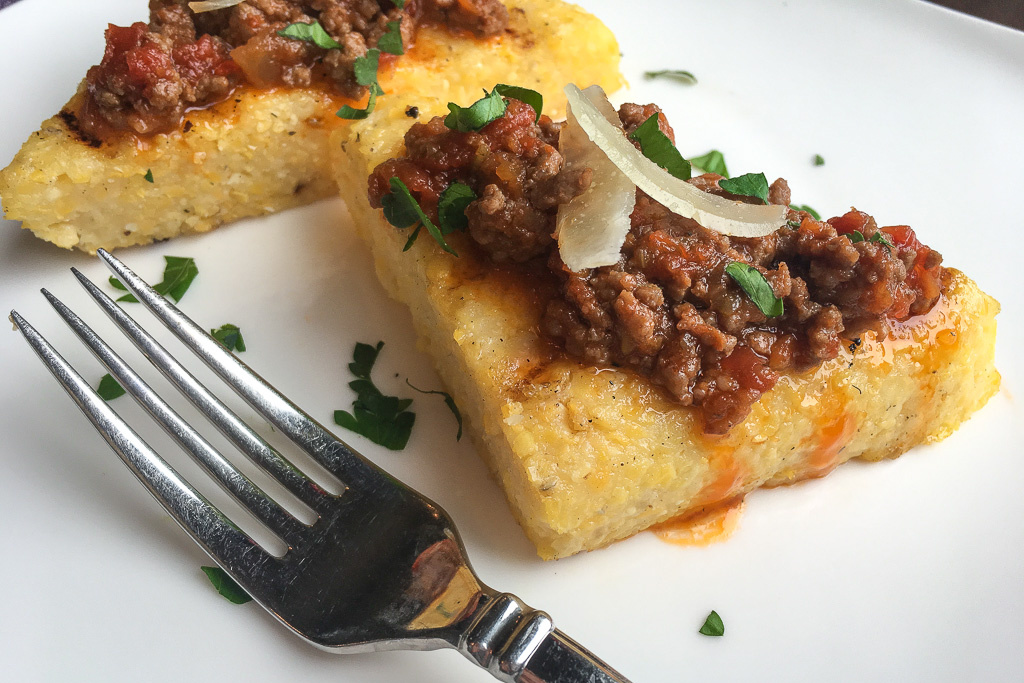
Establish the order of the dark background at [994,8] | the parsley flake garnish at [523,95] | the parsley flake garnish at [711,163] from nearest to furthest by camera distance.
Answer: the parsley flake garnish at [523,95]
the parsley flake garnish at [711,163]
the dark background at [994,8]

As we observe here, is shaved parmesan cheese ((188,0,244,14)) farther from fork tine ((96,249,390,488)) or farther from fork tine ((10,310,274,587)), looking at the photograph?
fork tine ((10,310,274,587))

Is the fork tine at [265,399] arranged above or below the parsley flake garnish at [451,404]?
above

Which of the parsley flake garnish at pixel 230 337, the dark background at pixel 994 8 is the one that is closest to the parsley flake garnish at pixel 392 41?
the parsley flake garnish at pixel 230 337

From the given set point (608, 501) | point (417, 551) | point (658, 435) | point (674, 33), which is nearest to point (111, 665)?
point (417, 551)

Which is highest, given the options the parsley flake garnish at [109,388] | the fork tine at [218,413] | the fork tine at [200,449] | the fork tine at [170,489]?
the fork tine at [218,413]

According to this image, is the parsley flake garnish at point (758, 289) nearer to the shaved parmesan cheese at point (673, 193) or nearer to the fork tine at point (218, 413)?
the shaved parmesan cheese at point (673, 193)

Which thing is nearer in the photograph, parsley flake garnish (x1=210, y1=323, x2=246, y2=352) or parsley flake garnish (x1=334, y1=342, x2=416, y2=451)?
parsley flake garnish (x1=334, y1=342, x2=416, y2=451)

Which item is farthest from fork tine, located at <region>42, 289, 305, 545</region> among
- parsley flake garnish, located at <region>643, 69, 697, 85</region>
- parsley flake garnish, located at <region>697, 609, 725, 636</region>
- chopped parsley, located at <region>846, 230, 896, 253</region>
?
parsley flake garnish, located at <region>643, 69, 697, 85</region>

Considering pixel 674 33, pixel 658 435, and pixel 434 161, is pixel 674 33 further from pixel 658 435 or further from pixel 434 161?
pixel 658 435
